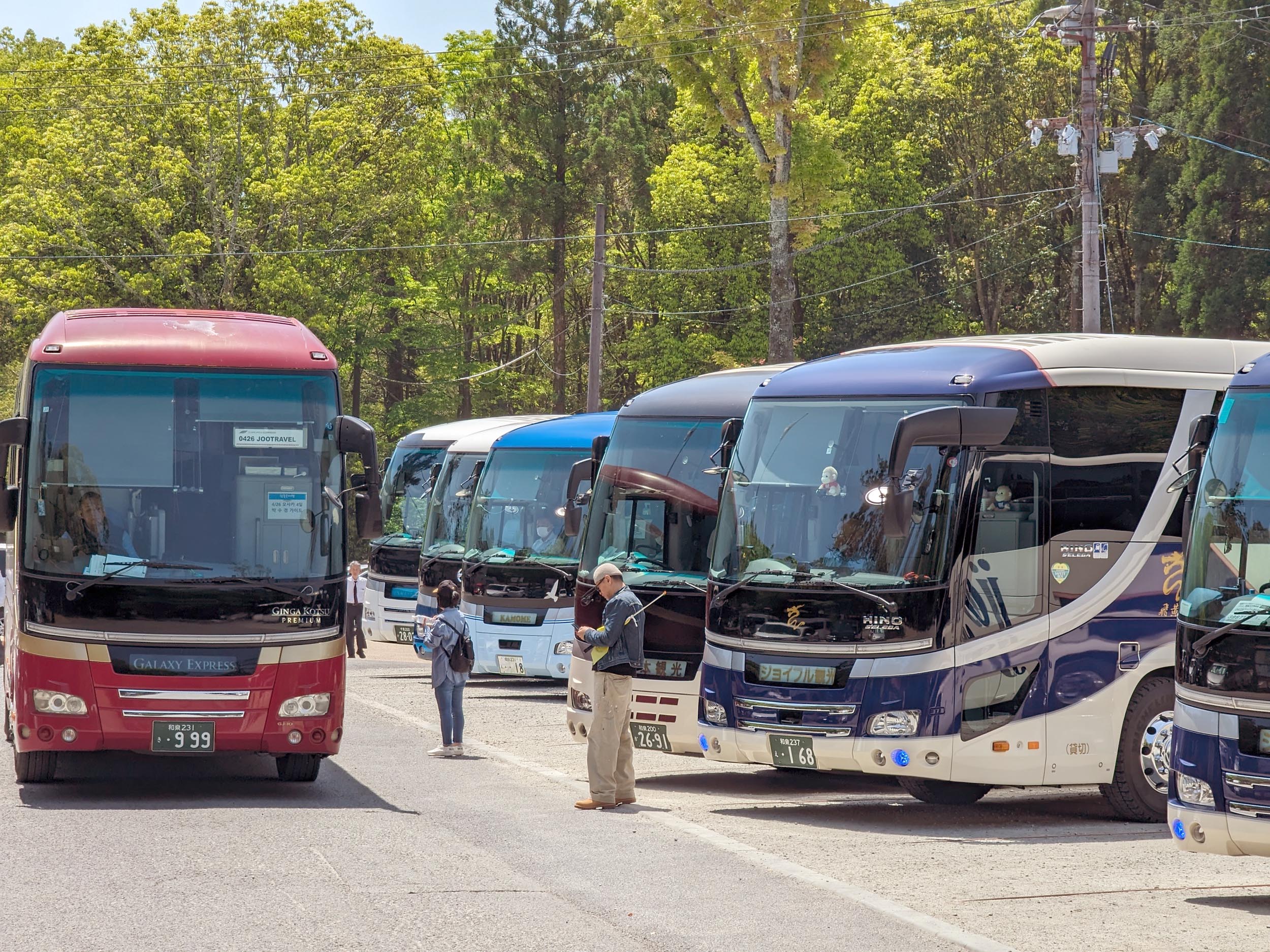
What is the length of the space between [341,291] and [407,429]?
21.6 feet

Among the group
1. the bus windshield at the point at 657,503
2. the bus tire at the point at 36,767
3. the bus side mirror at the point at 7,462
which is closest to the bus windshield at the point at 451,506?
the bus windshield at the point at 657,503

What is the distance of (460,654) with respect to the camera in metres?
15.9

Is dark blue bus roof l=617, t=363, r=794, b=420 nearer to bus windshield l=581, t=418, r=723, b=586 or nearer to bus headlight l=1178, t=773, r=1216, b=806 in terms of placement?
bus windshield l=581, t=418, r=723, b=586

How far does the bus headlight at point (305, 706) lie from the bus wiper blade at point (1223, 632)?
643 centimetres

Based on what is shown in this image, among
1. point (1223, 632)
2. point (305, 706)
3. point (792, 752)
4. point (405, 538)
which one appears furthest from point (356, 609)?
point (1223, 632)

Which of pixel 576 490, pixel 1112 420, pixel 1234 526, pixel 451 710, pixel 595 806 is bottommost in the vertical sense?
pixel 595 806

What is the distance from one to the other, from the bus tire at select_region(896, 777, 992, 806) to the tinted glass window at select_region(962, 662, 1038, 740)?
4.38 feet

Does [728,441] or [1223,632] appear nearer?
[1223,632]

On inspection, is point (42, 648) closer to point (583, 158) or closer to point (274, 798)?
point (274, 798)

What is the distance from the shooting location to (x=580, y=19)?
5603 cm

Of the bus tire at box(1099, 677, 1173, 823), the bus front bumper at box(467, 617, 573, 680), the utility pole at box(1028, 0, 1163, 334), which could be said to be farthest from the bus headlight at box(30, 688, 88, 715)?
the utility pole at box(1028, 0, 1163, 334)

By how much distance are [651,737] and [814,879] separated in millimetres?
4483

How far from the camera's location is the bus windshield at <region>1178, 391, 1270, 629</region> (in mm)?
9016

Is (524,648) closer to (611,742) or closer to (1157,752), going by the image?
(611,742)
